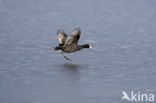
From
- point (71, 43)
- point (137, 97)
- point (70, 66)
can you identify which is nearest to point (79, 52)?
point (71, 43)

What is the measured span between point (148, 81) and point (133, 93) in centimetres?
95

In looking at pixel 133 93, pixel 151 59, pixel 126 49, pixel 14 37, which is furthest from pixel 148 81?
pixel 14 37

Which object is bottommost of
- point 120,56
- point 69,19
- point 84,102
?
point 84,102

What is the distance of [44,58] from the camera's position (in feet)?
45.0

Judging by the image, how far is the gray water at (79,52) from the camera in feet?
36.1

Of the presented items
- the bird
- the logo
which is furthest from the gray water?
the bird

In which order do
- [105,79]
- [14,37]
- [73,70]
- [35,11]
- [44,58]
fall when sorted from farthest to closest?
[35,11]
[14,37]
[44,58]
[73,70]
[105,79]

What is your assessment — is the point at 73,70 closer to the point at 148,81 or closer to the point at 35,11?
the point at 148,81

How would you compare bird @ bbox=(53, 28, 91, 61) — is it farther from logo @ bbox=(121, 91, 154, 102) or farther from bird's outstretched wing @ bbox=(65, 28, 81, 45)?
logo @ bbox=(121, 91, 154, 102)

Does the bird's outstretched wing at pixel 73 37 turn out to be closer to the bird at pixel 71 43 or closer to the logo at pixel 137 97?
the bird at pixel 71 43

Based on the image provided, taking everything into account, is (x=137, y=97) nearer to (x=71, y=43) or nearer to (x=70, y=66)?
(x=70, y=66)

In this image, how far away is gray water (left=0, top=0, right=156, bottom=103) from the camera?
11.0m

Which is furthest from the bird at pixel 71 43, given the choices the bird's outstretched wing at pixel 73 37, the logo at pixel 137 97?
the logo at pixel 137 97

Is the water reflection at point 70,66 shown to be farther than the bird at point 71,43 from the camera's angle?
No
